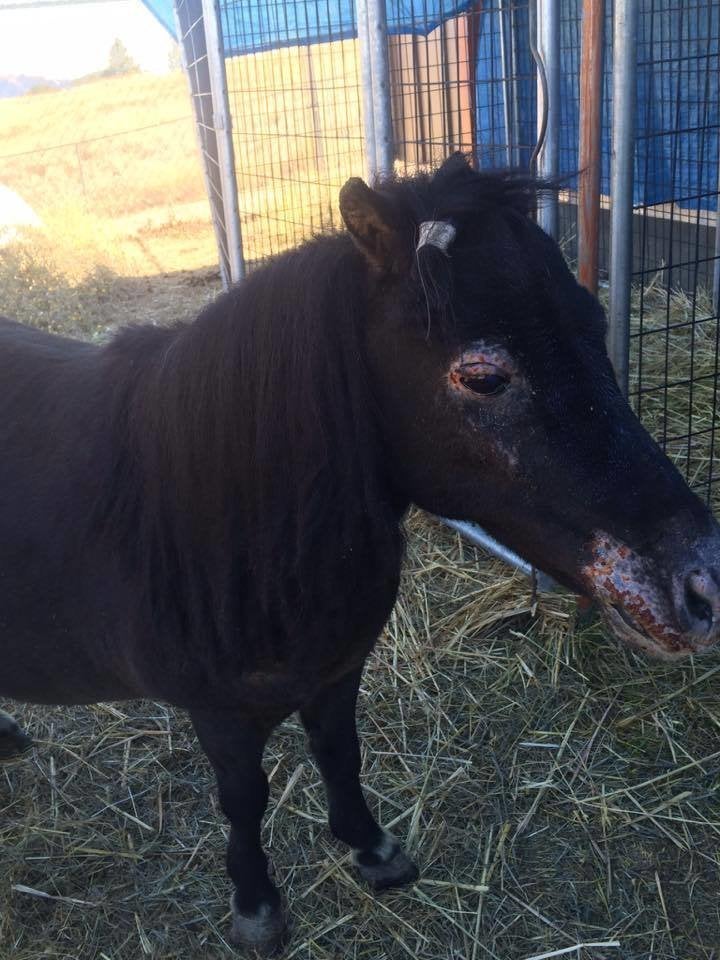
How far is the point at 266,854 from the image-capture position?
2723 mm

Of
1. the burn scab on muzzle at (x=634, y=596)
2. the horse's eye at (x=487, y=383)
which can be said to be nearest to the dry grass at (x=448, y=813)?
the burn scab on muzzle at (x=634, y=596)

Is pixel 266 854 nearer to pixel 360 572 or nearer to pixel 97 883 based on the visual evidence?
pixel 97 883

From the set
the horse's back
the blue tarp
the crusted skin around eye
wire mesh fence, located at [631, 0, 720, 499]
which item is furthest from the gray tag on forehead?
the blue tarp

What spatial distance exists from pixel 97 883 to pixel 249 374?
1887 mm

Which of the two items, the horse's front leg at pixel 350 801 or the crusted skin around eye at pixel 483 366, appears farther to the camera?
the horse's front leg at pixel 350 801

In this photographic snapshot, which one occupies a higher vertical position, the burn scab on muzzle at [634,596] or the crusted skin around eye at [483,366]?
the crusted skin around eye at [483,366]

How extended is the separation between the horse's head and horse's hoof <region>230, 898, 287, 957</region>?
146 centimetres

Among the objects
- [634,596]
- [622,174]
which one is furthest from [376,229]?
[622,174]

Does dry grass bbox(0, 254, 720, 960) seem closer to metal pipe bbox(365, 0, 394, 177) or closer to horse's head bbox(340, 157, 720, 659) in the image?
horse's head bbox(340, 157, 720, 659)

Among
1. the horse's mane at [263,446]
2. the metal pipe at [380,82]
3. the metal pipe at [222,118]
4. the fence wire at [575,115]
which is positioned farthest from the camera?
the metal pipe at [222,118]

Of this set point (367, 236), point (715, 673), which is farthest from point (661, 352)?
point (367, 236)

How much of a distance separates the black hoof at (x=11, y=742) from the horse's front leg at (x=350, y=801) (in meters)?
1.32

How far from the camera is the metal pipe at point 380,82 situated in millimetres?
3486

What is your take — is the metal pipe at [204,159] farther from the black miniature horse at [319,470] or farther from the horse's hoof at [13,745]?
the black miniature horse at [319,470]
